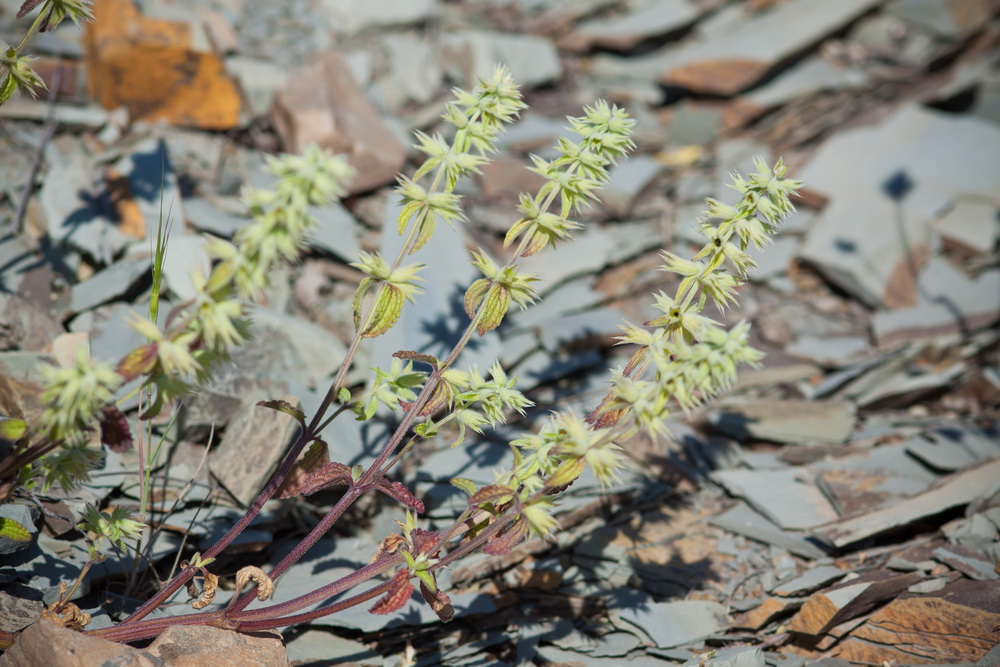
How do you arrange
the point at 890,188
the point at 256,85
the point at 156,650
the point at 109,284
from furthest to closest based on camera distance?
the point at 890,188
the point at 256,85
the point at 109,284
the point at 156,650

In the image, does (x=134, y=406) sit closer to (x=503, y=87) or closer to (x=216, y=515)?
(x=216, y=515)

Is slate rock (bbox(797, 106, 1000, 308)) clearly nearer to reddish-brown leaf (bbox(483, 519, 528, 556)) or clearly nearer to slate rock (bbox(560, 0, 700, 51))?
slate rock (bbox(560, 0, 700, 51))

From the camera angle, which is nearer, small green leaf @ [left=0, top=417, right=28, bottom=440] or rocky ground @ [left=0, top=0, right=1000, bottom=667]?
small green leaf @ [left=0, top=417, right=28, bottom=440]

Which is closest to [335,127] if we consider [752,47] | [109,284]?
[109,284]

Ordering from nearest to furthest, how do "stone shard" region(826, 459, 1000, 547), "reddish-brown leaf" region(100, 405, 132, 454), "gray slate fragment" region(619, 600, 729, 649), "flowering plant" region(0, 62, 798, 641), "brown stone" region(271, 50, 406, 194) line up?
"flowering plant" region(0, 62, 798, 641) → "reddish-brown leaf" region(100, 405, 132, 454) → "gray slate fragment" region(619, 600, 729, 649) → "stone shard" region(826, 459, 1000, 547) → "brown stone" region(271, 50, 406, 194)

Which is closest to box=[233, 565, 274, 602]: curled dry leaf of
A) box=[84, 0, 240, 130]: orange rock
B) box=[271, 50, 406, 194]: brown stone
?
box=[271, 50, 406, 194]: brown stone

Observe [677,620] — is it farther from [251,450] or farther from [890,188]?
[890,188]

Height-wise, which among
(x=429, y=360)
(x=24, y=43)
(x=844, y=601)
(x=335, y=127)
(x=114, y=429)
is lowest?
Answer: (x=844, y=601)
